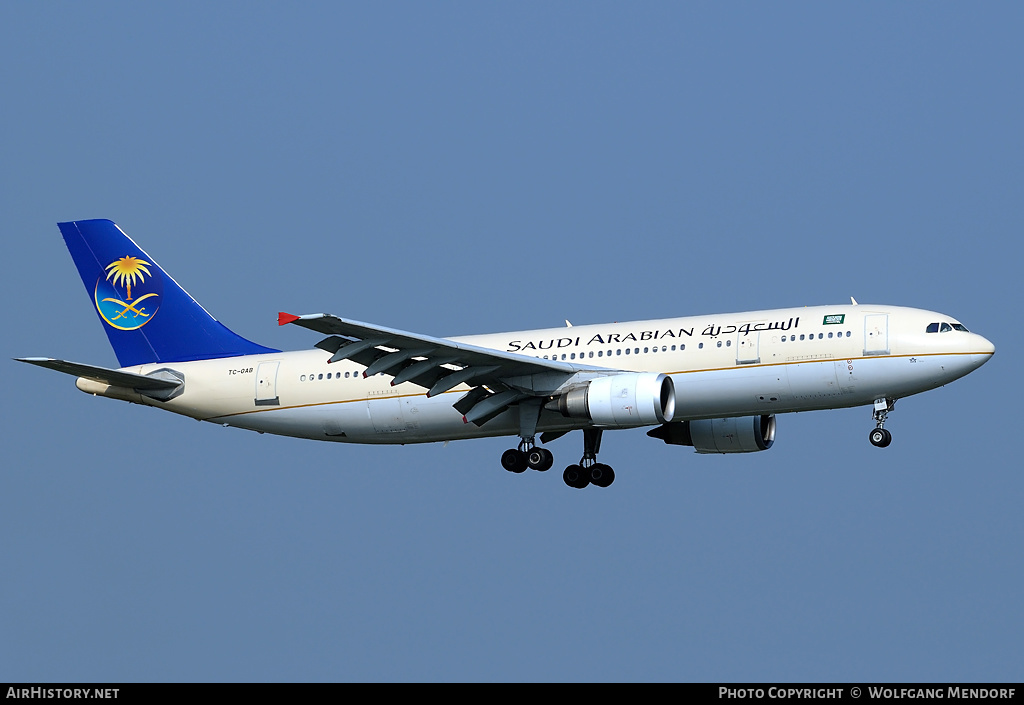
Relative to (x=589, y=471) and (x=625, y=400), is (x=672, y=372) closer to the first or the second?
(x=625, y=400)

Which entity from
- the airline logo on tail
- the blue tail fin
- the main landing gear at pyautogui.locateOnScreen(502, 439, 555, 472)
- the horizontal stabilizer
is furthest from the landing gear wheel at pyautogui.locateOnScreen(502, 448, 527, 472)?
the airline logo on tail

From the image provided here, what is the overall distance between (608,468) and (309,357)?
30.5ft

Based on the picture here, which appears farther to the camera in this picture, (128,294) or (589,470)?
(128,294)

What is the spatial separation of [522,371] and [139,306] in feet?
43.1

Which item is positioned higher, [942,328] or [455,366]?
[942,328]

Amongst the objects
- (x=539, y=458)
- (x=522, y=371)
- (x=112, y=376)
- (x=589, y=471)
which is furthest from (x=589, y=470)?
(x=112, y=376)

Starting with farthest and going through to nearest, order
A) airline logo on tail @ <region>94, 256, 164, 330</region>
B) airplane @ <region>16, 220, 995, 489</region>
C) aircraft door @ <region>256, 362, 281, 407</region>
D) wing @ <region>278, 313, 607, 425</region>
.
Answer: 1. airline logo on tail @ <region>94, 256, 164, 330</region>
2. aircraft door @ <region>256, 362, 281, 407</region>
3. airplane @ <region>16, 220, 995, 489</region>
4. wing @ <region>278, 313, 607, 425</region>

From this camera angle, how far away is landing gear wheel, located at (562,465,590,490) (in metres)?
45.8

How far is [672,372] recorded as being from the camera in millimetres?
42062

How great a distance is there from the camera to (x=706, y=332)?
42.2m

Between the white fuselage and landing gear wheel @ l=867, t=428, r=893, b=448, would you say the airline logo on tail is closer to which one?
the white fuselage

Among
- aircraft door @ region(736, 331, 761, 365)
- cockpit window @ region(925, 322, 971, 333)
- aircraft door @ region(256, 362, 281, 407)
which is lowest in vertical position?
aircraft door @ region(736, 331, 761, 365)

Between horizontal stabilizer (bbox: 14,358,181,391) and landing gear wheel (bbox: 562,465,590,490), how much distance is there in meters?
11.8
